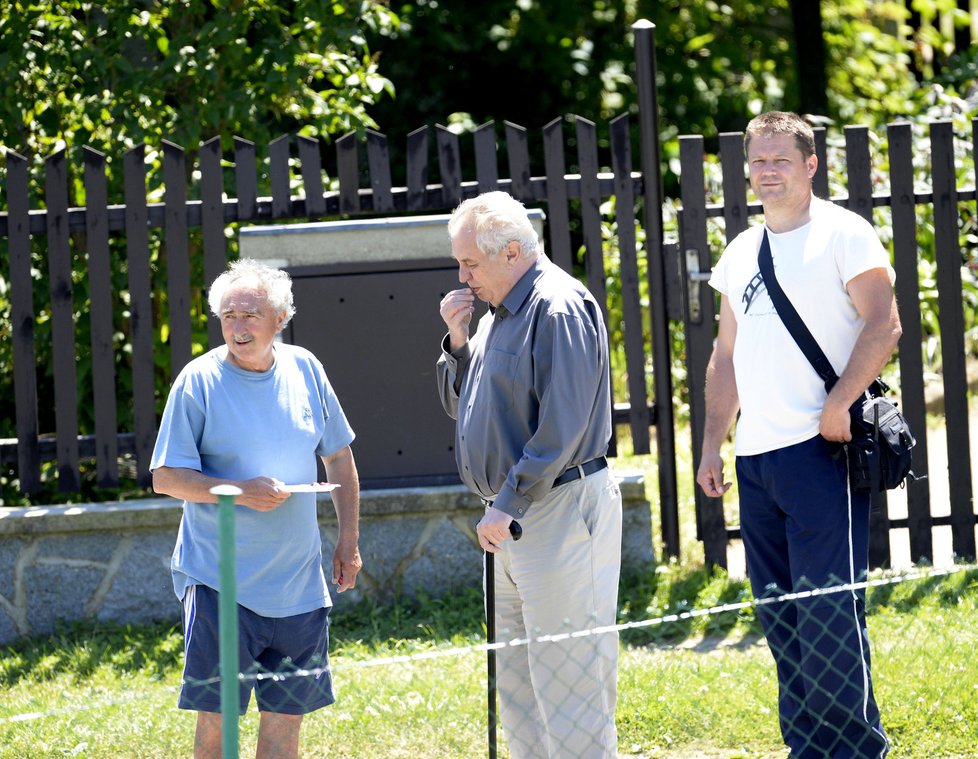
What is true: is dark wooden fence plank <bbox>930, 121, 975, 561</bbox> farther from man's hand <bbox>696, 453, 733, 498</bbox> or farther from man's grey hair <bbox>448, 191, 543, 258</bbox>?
man's grey hair <bbox>448, 191, 543, 258</bbox>

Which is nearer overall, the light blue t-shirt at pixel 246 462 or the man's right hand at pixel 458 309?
the light blue t-shirt at pixel 246 462

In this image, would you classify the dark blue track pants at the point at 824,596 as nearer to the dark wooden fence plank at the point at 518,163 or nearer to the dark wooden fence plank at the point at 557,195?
the dark wooden fence plank at the point at 557,195

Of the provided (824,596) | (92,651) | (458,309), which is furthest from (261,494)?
(92,651)

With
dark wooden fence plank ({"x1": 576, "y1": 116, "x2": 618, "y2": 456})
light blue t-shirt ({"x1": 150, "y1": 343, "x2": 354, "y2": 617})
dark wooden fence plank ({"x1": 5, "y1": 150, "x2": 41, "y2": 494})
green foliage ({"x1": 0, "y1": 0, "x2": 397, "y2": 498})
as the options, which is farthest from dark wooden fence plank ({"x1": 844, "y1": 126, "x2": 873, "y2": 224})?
dark wooden fence plank ({"x1": 5, "y1": 150, "x2": 41, "y2": 494})

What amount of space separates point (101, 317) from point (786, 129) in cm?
318

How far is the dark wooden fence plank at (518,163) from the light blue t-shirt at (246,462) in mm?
2275

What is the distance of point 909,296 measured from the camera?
5.42 m

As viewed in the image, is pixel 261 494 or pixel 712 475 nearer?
pixel 261 494

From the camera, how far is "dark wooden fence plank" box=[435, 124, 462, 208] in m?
5.45

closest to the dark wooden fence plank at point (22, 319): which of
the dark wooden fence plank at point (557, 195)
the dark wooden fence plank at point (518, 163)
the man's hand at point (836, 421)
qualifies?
the dark wooden fence plank at point (518, 163)

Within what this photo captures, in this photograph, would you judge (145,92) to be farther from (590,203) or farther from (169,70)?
(590,203)

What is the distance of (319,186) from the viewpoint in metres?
5.48

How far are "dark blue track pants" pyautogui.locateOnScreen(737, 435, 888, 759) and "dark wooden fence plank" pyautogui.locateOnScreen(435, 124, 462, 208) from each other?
2.31 meters

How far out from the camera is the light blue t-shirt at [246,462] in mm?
3371
